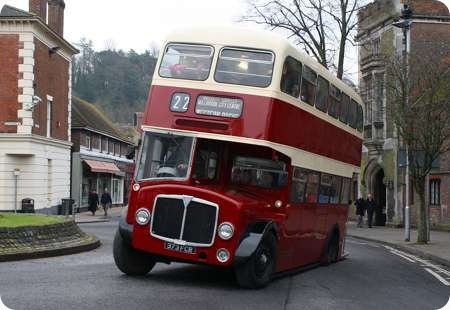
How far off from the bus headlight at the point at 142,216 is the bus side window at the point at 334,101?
5.58 m

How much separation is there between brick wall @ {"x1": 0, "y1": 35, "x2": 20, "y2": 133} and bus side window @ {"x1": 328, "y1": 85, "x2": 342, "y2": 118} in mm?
24398

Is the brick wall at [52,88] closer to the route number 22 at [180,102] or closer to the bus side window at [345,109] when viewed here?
the bus side window at [345,109]

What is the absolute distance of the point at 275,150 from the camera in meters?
12.0

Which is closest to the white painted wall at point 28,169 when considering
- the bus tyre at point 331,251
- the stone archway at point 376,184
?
the stone archway at point 376,184

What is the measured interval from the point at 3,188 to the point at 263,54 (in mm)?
27140

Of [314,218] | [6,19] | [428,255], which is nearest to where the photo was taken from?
[314,218]

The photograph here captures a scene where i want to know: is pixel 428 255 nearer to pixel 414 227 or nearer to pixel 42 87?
pixel 414 227

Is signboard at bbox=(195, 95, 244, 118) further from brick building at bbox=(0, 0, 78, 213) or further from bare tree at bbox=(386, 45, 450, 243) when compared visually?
brick building at bbox=(0, 0, 78, 213)

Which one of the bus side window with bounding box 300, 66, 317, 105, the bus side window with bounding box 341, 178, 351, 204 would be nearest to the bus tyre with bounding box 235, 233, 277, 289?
the bus side window with bounding box 300, 66, 317, 105

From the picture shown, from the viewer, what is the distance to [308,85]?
1352 cm

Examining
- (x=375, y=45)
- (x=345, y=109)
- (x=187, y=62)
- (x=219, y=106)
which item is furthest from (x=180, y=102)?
(x=375, y=45)

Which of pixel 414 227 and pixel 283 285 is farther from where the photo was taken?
pixel 414 227

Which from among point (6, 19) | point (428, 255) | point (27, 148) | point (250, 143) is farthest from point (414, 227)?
point (250, 143)

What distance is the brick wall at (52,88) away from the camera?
3758 centimetres
